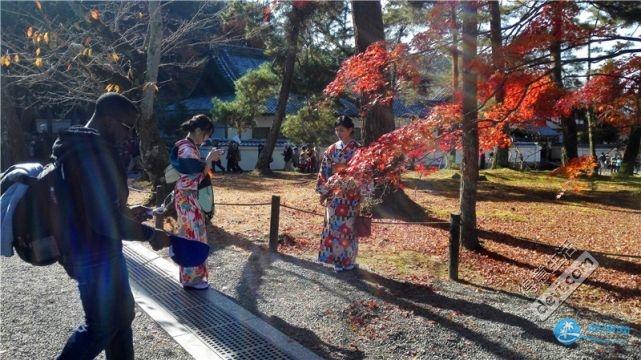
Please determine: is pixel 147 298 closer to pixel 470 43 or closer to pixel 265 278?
pixel 265 278

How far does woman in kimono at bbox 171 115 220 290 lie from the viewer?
4758mm

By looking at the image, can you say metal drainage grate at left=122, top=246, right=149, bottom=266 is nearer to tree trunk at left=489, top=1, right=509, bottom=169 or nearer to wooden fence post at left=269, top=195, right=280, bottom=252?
wooden fence post at left=269, top=195, right=280, bottom=252

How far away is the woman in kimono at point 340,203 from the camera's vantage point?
5.35 metres

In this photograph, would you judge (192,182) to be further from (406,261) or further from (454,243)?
(406,261)

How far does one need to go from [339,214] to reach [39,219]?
129 inches

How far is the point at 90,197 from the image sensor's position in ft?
8.33

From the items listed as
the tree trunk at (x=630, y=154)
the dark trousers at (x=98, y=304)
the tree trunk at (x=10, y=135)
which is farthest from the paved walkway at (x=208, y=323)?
the tree trunk at (x=630, y=154)

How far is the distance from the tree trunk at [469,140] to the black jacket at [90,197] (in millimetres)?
4153

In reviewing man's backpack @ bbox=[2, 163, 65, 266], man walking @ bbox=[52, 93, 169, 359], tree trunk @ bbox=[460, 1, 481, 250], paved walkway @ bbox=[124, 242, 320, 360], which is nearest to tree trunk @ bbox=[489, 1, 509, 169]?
tree trunk @ bbox=[460, 1, 481, 250]

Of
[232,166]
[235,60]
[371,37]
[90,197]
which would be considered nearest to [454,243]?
[90,197]

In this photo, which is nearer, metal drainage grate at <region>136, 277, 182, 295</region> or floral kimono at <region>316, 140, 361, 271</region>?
metal drainage grate at <region>136, 277, 182, 295</region>

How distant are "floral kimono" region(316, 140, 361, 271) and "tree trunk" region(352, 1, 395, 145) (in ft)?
8.69

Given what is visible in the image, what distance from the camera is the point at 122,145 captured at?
285 centimetres

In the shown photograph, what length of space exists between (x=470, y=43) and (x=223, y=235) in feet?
14.8
